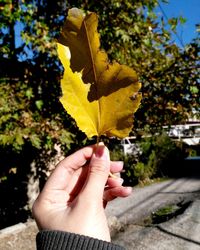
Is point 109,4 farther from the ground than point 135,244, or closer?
farther from the ground

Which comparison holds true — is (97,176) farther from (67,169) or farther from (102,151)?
(67,169)

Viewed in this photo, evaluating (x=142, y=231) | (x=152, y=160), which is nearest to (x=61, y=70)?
(x=142, y=231)

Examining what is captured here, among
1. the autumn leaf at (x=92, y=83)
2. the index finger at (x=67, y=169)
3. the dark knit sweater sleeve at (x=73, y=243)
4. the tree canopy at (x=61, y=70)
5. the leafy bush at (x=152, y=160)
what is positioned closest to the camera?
the autumn leaf at (x=92, y=83)

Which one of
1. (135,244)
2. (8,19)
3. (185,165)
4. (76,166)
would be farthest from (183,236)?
(185,165)

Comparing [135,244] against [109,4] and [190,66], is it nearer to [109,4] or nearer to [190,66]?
[190,66]

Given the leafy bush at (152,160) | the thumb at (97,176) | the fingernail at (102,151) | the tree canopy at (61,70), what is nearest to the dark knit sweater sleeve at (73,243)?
the thumb at (97,176)

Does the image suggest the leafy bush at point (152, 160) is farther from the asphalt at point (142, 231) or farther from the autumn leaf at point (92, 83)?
the autumn leaf at point (92, 83)

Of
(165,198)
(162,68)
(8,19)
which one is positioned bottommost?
(165,198)
